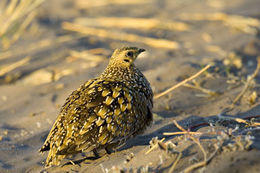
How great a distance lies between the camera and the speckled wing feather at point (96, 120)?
392 cm

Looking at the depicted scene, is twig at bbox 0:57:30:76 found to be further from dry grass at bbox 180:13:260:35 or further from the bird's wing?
dry grass at bbox 180:13:260:35

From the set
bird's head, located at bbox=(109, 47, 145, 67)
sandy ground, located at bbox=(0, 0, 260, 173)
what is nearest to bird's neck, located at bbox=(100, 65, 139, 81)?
bird's head, located at bbox=(109, 47, 145, 67)

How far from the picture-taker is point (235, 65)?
728 centimetres

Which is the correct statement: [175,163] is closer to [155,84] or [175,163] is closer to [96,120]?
[96,120]

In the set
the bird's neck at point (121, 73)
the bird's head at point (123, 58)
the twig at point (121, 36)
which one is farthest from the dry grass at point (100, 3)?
the bird's neck at point (121, 73)

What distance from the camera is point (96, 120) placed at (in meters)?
3.97

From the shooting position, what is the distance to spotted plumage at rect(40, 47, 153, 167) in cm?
393

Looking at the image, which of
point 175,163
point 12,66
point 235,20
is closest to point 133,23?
point 235,20

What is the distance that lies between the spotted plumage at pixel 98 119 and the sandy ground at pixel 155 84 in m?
0.24

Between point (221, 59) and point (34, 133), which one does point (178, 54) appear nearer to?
point (221, 59)

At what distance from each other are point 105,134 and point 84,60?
4.30m

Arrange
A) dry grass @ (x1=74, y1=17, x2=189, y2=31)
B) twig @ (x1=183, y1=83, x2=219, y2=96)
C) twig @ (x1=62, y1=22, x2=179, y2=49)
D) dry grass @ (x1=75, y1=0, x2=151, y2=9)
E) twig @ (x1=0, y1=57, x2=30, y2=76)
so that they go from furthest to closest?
dry grass @ (x1=75, y1=0, x2=151, y2=9), dry grass @ (x1=74, y1=17, x2=189, y2=31), twig @ (x1=62, y1=22, x2=179, y2=49), twig @ (x1=0, y1=57, x2=30, y2=76), twig @ (x1=183, y1=83, x2=219, y2=96)

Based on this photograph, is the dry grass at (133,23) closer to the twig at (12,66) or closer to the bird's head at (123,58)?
the twig at (12,66)

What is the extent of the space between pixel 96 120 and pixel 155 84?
2694mm
